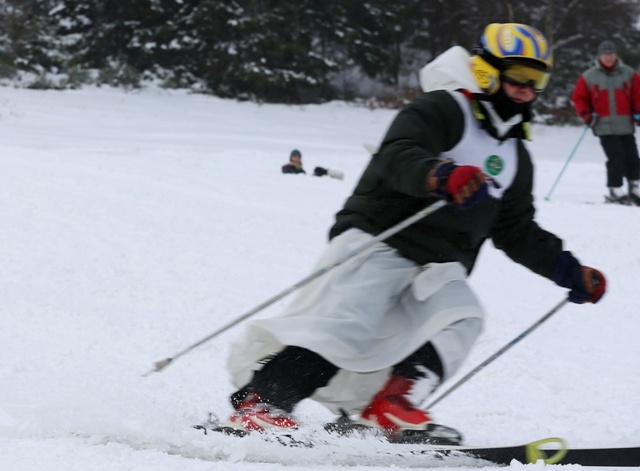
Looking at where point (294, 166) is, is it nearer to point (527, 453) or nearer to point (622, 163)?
point (622, 163)

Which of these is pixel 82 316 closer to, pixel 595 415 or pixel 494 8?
pixel 595 415

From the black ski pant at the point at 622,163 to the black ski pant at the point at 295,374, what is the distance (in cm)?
757

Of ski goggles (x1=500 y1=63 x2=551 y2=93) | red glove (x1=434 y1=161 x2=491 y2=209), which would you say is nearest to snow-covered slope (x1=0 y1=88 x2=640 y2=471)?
red glove (x1=434 y1=161 x2=491 y2=209)

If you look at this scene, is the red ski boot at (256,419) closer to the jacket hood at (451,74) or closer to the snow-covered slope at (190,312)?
the snow-covered slope at (190,312)

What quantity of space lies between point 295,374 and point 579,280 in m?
1.07

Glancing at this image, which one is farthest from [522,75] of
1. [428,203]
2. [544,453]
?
[544,453]

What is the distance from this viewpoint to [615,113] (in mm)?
10016

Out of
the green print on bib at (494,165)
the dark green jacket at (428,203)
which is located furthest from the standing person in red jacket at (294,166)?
the green print on bib at (494,165)

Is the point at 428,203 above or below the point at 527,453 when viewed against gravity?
above

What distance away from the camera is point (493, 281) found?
6.43 m

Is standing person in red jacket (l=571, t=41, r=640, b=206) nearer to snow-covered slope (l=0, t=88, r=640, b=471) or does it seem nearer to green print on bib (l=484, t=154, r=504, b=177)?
snow-covered slope (l=0, t=88, r=640, b=471)

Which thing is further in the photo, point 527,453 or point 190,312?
point 190,312

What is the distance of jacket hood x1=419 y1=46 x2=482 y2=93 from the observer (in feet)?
10.0

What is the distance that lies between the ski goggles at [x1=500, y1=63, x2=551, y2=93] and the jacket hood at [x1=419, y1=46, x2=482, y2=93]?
0.11 m
